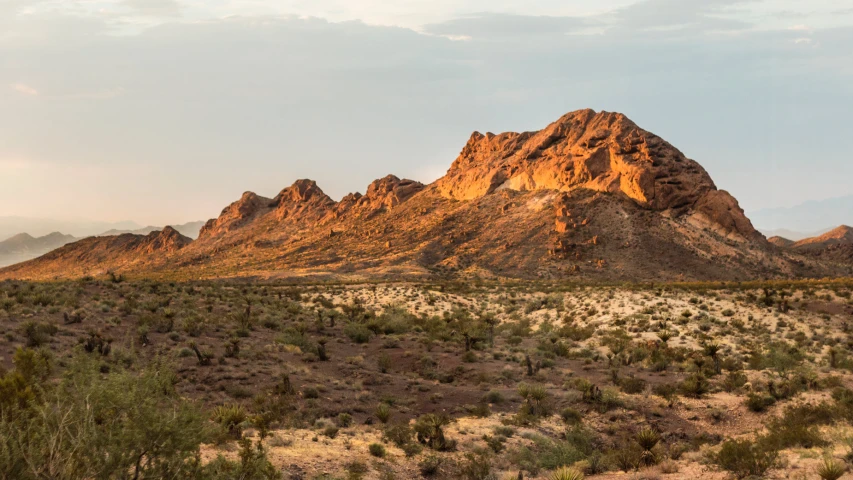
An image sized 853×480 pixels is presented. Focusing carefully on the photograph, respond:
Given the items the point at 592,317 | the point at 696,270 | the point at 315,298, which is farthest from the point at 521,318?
the point at 696,270

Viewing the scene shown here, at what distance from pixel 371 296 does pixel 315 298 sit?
16.1 feet

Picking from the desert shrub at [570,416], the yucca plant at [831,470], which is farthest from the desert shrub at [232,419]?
the yucca plant at [831,470]

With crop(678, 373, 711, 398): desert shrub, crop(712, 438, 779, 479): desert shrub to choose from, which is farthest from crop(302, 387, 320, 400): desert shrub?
crop(678, 373, 711, 398): desert shrub

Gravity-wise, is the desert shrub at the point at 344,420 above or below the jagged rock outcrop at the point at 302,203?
below

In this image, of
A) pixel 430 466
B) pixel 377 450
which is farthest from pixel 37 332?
pixel 430 466

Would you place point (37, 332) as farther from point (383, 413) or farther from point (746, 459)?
point (746, 459)

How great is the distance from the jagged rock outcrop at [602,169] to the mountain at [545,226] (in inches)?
8.4

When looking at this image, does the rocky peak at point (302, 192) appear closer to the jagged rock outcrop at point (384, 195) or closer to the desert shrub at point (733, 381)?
the jagged rock outcrop at point (384, 195)

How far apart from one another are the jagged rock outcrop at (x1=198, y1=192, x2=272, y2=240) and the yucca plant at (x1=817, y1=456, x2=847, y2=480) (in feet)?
461

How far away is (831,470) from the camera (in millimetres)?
9234

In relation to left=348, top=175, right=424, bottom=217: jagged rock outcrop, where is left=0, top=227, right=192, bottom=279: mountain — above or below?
below

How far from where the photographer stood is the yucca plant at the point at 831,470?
9.21m

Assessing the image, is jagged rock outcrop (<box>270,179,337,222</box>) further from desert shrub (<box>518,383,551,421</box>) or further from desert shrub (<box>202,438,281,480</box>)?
desert shrub (<box>202,438,281,480</box>)

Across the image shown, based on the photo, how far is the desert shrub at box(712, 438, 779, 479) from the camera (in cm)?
1019
